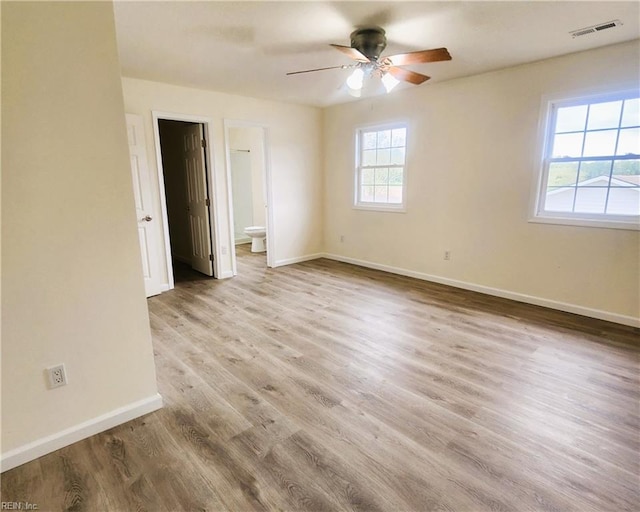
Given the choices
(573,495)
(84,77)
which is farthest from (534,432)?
(84,77)

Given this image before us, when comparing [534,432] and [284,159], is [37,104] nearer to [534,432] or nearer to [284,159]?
[534,432]

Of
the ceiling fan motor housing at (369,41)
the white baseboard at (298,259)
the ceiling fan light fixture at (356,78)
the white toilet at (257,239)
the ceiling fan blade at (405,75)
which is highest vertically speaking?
the ceiling fan motor housing at (369,41)

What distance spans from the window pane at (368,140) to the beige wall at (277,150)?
0.85 meters

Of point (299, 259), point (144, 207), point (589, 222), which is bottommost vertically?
point (299, 259)

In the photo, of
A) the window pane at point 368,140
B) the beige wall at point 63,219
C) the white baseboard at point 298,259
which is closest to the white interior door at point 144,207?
the white baseboard at point 298,259

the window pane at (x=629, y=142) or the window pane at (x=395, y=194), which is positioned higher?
the window pane at (x=629, y=142)

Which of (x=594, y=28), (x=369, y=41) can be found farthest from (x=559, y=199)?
(x=369, y=41)

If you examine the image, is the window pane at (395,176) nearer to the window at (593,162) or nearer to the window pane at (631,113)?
the window at (593,162)

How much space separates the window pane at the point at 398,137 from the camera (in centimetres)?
473

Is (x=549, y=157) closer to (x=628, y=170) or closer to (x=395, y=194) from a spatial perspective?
(x=628, y=170)

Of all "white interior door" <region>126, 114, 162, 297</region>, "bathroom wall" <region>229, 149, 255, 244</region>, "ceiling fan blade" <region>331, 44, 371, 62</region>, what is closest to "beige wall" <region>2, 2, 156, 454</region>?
"ceiling fan blade" <region>331, 44, 371, 62</region>

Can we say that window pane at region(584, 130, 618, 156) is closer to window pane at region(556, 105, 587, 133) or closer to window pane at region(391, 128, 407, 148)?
window pane at region(556, 105, 587, 133)

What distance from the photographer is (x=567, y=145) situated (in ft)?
11.2

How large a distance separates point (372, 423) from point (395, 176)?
146 inches
